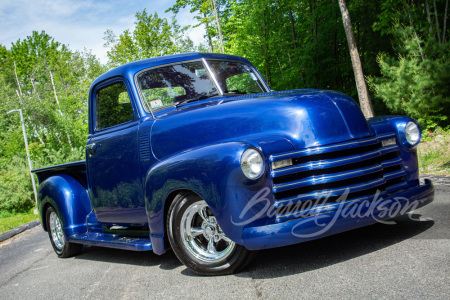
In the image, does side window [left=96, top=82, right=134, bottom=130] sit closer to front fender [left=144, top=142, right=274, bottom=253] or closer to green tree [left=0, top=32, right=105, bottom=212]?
front fender [left=144, top=142, right=274, bottom=253]

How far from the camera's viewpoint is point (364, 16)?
881 inches

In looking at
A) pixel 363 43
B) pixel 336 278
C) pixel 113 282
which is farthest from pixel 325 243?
pixel 363 43

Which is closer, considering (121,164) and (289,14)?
(121,164)

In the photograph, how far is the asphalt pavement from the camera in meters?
2.86

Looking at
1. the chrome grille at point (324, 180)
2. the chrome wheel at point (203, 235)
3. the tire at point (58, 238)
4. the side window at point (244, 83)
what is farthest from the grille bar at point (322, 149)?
the tire at point (58, 238)

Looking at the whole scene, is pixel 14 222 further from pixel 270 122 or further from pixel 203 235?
pixel 270 122

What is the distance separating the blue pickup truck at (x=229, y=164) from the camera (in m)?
3.20

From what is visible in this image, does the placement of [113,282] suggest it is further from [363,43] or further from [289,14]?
[289,14]

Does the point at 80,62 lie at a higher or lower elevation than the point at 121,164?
higher

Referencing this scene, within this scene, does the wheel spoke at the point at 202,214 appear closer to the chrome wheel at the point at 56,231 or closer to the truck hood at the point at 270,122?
the truck hood at the point at 270,122

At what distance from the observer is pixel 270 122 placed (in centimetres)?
355

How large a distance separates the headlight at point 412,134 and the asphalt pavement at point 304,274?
2.72 ft

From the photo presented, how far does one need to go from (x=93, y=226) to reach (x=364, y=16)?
2075 cm

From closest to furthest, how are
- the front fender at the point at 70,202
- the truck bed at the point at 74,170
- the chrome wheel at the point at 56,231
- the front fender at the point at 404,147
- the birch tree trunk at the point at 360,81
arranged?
1. the front fender at the point at 404,147
2. the front fender at the point at 70,202
3. the truck bed at the point at 74,170
4. the chrome wheel at the point at 56,231
5. the birch tree trunk at the point at 360,81
